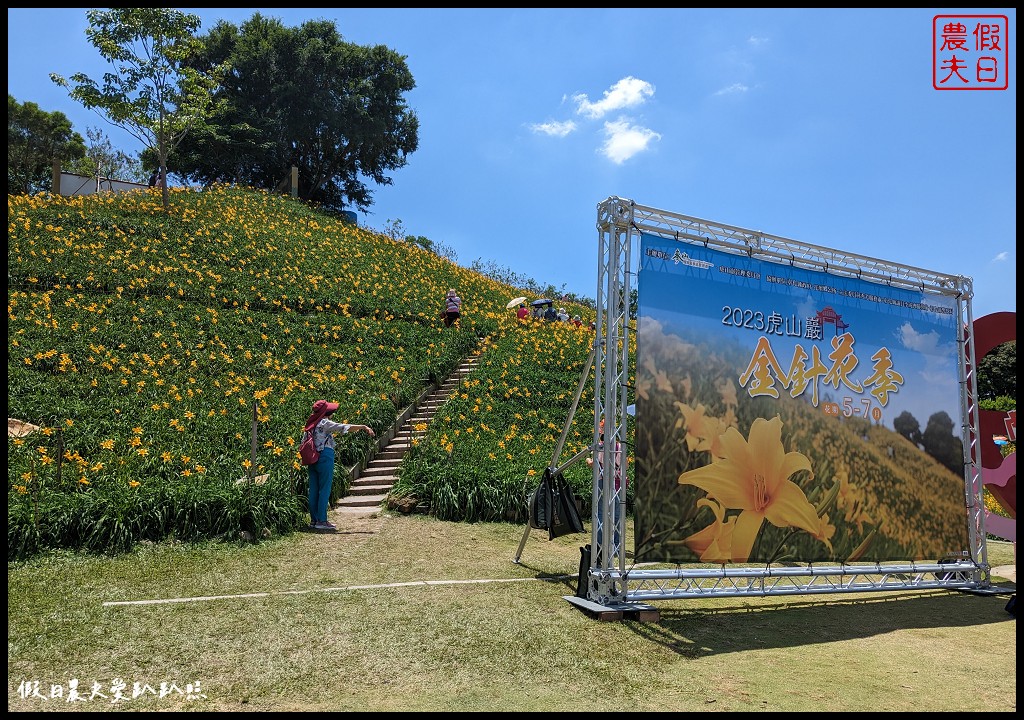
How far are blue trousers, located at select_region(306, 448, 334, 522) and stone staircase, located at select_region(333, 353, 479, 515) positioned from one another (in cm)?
96

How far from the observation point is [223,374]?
40.1 ft

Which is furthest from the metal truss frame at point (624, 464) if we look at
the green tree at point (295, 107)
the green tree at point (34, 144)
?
the green tree at point (34, 144)

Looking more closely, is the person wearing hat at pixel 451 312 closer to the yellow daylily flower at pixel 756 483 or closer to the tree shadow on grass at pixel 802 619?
the yellow daylily flower at pixel 756 483

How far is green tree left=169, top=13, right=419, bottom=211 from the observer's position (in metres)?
35.8

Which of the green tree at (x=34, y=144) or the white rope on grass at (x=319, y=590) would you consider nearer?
the white rope on grass at (x=319, y=590)

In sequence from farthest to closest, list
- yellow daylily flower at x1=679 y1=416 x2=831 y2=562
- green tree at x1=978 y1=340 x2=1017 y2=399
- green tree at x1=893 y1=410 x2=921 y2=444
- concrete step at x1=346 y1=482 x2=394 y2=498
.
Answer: green tree at x1=978 y1=340 x2=1017 y2=399 < concrete step at x1=346 y1=482 x2=394 y2=498 < green tree at x1=893 y1=410 x2=921 y2=444 < yellow daylily flower at x1=679 y1=416 x2=831 y2=562

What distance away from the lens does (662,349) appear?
612 cm

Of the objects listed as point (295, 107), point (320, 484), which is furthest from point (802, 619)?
point (295, 107)

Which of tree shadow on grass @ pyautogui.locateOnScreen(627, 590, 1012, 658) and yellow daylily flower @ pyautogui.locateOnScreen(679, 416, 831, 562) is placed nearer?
tree shadow on grass @ pyautogui.locateOnScreen(627, 590, 1012, 658)

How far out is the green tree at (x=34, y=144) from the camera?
123 ft

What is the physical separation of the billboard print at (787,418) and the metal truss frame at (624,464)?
0.42 feet

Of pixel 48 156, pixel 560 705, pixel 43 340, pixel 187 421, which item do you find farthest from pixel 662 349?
pixel 48 156

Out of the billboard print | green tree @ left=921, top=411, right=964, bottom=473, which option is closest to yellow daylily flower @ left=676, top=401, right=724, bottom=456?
the billboard print

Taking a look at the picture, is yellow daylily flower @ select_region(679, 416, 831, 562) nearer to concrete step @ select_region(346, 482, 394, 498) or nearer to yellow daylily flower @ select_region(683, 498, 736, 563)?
yellow daylily flower @ select_region(683, 498, 736, 563)
